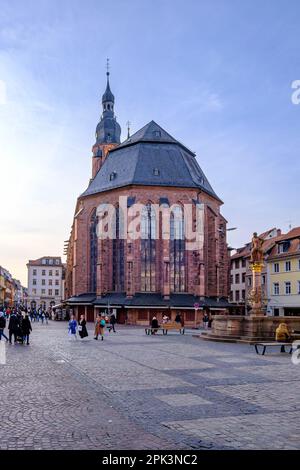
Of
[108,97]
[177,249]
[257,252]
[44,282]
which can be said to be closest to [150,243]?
[177,249]

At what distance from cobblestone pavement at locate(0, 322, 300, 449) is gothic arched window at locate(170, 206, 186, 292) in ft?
117

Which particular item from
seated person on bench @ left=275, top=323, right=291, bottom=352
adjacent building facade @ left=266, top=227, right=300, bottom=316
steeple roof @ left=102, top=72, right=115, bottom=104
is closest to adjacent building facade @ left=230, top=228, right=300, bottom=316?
adjacent building facade @ left=266, top=227, right=300, bottom=316

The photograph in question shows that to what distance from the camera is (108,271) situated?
53.9 metres

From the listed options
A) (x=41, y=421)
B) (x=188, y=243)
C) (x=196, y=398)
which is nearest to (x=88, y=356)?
(x=196, y=398)

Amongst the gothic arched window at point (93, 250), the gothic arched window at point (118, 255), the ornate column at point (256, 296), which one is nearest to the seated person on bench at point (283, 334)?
the ornate column at point (256, 296)

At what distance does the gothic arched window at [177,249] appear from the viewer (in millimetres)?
52344

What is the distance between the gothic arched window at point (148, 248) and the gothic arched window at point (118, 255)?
2593 mm

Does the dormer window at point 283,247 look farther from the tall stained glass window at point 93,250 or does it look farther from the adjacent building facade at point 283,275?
the tall stained glass window at point 93,250

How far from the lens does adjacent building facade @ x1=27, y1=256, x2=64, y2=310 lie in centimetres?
12812

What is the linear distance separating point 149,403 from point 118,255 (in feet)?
148

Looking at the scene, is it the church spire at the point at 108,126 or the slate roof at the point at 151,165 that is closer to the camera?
the slate roof at the point at 151,165

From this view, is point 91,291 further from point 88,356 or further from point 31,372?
point 31,372

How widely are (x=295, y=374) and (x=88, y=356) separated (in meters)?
7.55

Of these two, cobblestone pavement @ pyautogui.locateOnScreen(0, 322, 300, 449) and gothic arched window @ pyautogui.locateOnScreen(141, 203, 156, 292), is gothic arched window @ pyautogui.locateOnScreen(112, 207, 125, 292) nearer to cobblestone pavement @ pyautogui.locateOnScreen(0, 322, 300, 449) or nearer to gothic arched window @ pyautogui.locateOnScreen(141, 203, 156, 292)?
gothic arched window @ pyautogui.locateOnScreen(141, 203, 156, 292)
